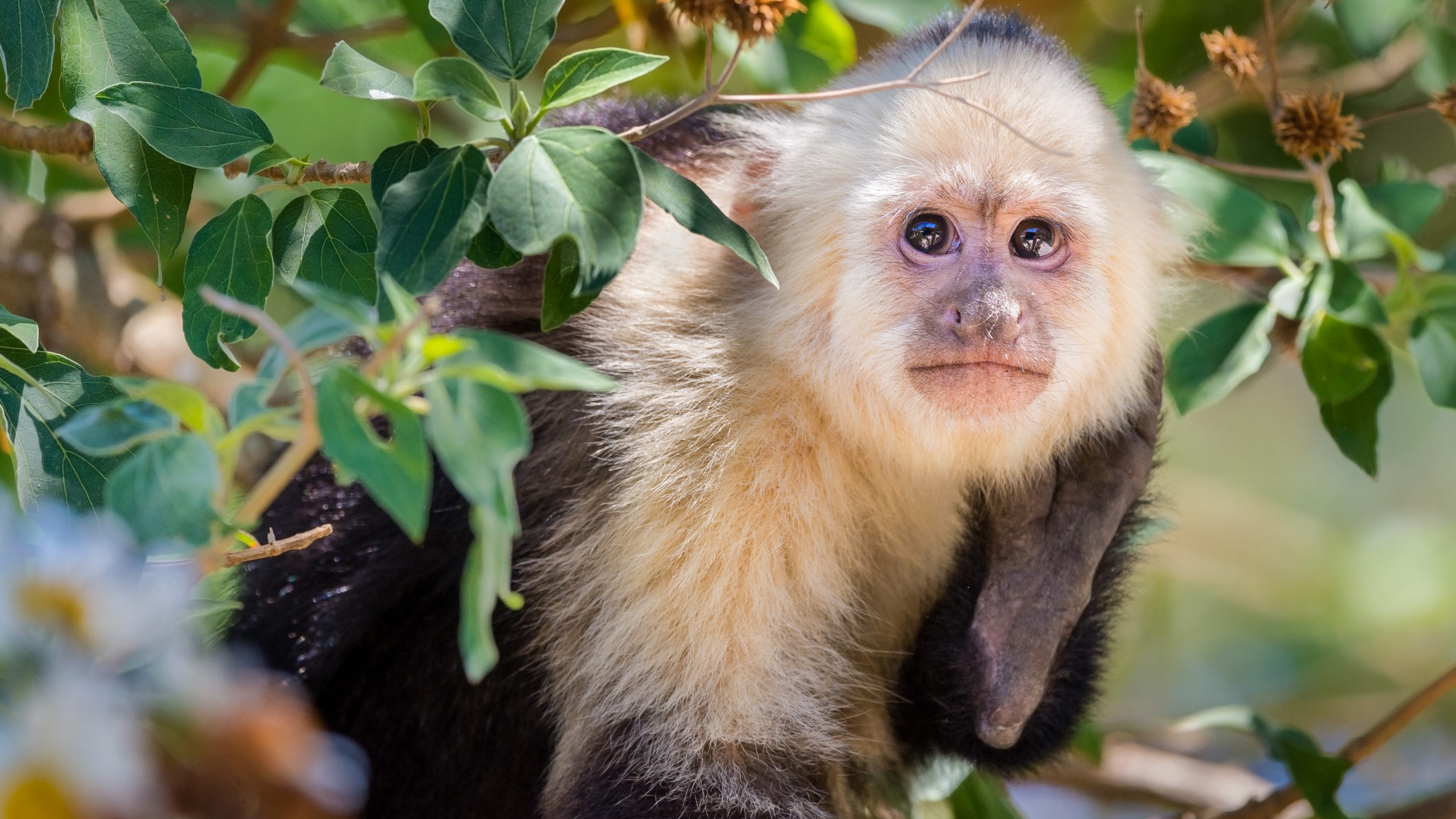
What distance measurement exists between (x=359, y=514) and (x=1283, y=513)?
481 cm

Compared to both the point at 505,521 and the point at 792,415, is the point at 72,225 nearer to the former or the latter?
the point at 792,415

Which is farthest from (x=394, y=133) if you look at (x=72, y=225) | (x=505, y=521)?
(x=505, y=521)

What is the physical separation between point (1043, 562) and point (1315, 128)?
3.10ft

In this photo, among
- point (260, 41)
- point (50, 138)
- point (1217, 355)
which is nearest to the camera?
point (50, 138)

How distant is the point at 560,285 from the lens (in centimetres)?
175

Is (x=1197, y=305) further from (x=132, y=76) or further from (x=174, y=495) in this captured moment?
(x=174, y=495)

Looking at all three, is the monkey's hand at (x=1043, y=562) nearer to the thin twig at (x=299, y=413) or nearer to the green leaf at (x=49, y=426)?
the green leaf at (x=49, y=426)

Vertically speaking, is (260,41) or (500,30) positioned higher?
(500,30)

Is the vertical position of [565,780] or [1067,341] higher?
[1067,341]

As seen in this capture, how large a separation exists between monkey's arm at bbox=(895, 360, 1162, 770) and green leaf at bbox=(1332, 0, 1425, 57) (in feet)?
3.51

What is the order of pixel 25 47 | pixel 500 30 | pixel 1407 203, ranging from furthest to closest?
pixel 1407 203, pixel 25 47, pixel 500 30

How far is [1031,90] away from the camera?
2250mm

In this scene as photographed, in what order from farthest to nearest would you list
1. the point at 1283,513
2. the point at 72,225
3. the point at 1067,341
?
1. the point at 1283,513
2. the point at 72,225
3. the point at 1067,341

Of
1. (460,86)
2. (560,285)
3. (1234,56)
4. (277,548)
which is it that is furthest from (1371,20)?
(277,548)
